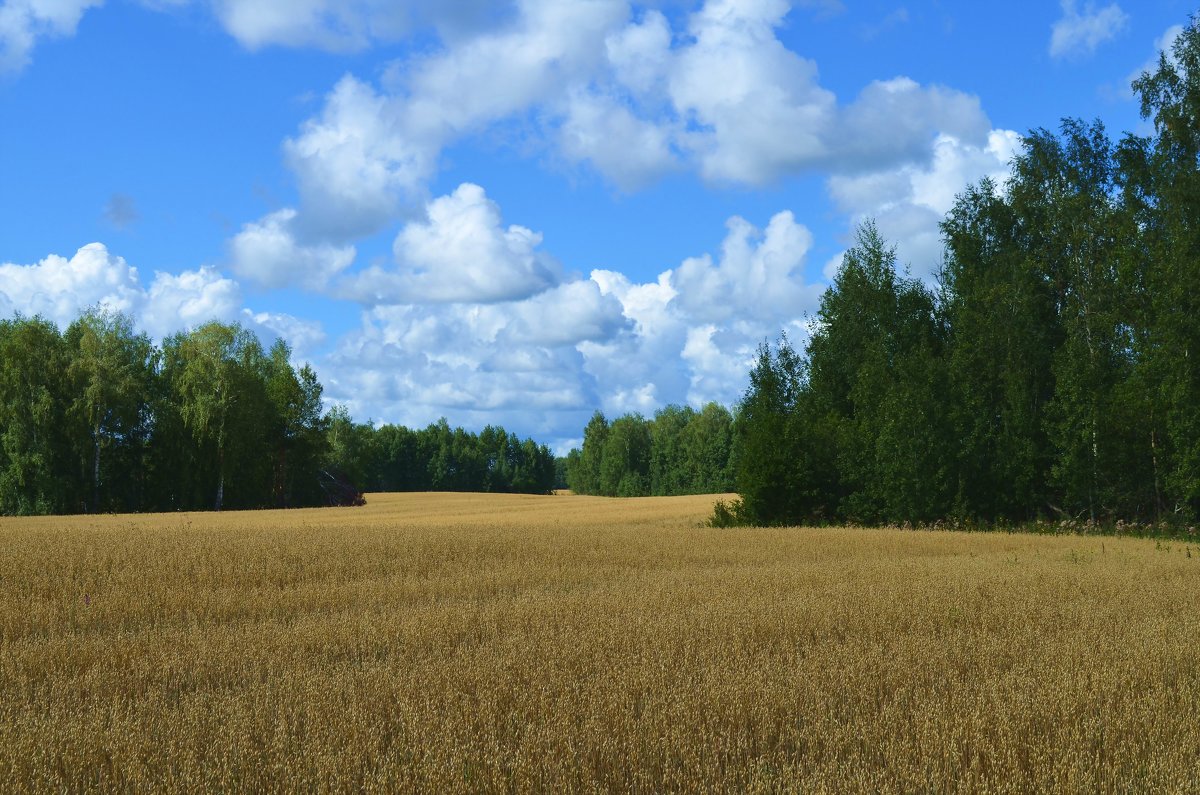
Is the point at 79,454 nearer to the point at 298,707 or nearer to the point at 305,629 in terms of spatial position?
the point at 305,629

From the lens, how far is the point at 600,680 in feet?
25.9

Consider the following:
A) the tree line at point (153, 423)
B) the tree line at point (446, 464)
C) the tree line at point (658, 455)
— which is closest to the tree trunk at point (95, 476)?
the tree line at point (153, 423)

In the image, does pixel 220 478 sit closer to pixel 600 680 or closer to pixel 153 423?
pixel 153 423

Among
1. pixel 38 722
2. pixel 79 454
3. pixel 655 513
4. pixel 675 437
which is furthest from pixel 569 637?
pixel 675 437

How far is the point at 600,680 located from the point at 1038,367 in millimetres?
31242

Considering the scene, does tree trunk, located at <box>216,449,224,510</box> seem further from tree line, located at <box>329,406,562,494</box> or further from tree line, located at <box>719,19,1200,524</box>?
tree line, located at <box>329,406,562,494</box>

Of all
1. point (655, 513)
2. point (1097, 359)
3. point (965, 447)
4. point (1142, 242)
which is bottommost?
point (655, 513)

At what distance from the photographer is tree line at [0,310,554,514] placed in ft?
170

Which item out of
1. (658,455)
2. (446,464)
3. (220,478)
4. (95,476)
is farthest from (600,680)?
(446,464)

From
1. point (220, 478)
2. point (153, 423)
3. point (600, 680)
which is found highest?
point (153, 423)

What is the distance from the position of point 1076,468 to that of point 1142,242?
25.7 feet

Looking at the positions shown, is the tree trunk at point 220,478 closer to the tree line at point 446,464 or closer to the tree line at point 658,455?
the tree line at point 658,455

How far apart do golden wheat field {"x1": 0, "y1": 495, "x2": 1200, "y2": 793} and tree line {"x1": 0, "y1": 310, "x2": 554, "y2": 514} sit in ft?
130

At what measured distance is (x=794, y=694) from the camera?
24.1 feet
